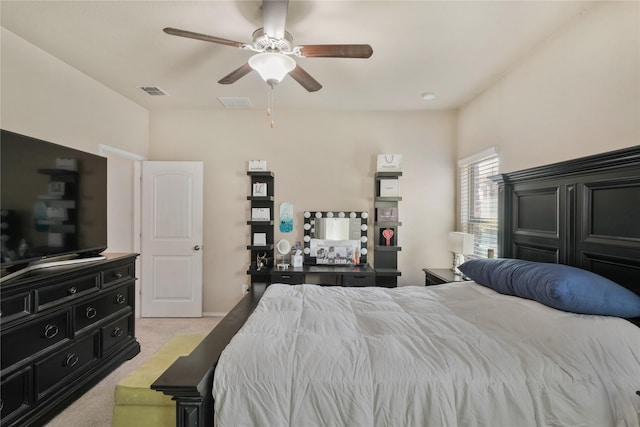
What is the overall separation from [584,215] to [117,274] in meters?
3.63

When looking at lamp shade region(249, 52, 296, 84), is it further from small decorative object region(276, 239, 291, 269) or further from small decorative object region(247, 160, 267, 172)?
small decorative object region(276, 239, 291, 269)

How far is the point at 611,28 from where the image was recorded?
5.83ft

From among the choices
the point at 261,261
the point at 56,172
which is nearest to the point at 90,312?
the point at 56,172

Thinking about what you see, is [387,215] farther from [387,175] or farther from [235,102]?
[235,102]

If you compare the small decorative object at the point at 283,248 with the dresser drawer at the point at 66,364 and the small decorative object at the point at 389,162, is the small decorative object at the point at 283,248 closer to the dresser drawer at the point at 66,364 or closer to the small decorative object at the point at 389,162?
the small decorative object at the point at 389,162

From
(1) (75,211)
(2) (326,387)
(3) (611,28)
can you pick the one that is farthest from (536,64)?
(1) (75,211)

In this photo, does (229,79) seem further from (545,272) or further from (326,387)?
(545,272)

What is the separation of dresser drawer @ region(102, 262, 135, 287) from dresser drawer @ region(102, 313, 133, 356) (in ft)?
1.19

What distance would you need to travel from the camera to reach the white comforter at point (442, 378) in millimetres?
1153

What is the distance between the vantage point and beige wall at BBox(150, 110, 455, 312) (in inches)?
154

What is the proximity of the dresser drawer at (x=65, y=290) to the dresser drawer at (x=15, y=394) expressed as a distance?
397 millimetres

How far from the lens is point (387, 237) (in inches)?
149

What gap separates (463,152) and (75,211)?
4.14 m

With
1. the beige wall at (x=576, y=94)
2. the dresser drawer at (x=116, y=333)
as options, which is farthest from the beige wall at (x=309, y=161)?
the dresser drawer at (x=116, y=333)
